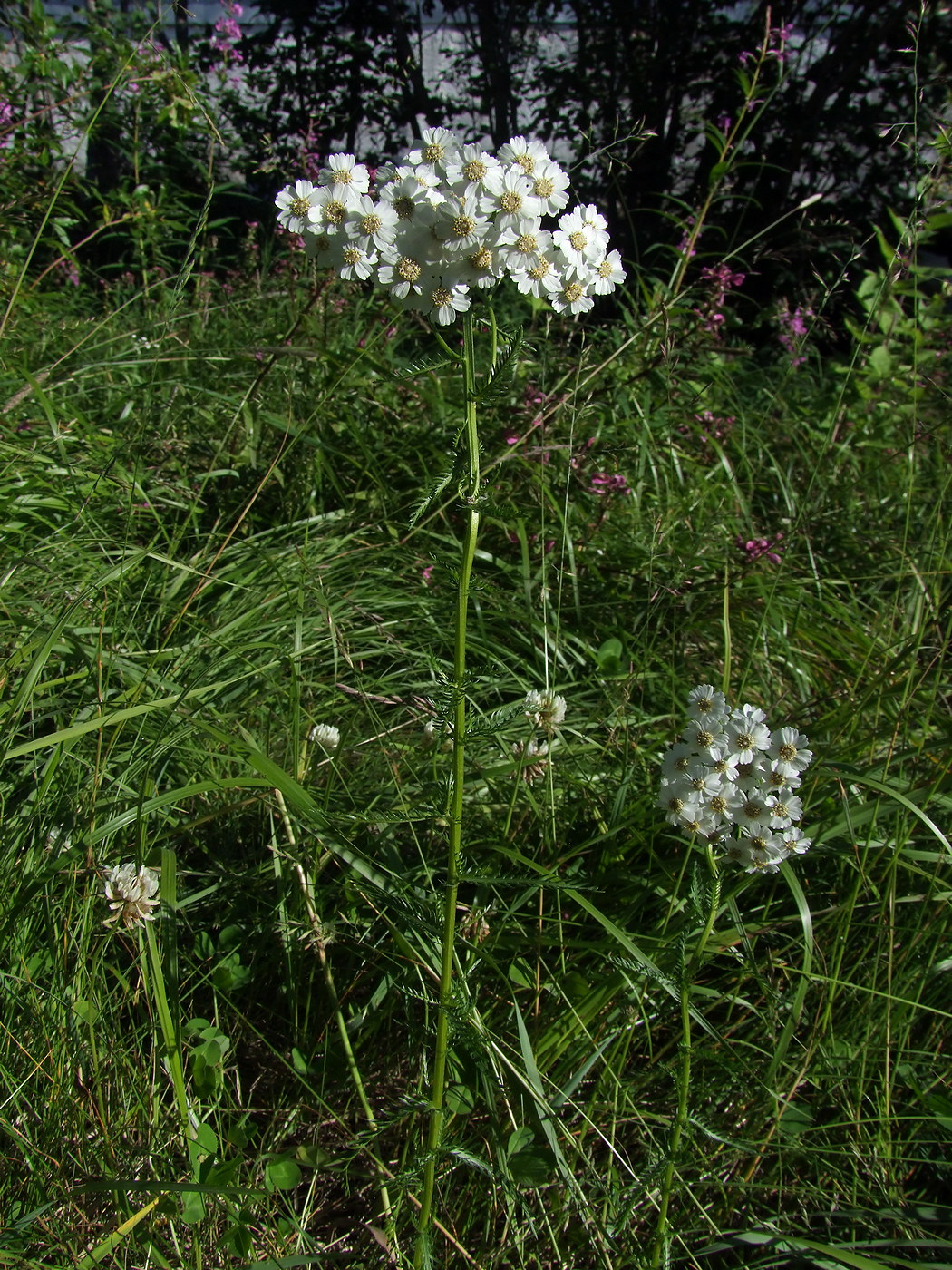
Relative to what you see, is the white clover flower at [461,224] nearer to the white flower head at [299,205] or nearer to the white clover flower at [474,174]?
the white clover flower at [474,174]

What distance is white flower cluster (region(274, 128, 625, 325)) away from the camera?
0.99 meters

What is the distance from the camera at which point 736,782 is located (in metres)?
1.14

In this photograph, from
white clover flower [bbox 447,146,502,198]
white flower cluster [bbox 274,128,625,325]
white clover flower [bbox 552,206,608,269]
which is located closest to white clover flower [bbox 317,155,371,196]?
white flower cluster [bbox 274,128,625,325]

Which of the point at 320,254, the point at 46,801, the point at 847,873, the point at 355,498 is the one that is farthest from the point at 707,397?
the point at 46,801

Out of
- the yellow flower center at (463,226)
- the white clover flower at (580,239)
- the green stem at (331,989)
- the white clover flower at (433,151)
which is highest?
the white clover flower at (433,151)

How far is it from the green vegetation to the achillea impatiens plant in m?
0.05

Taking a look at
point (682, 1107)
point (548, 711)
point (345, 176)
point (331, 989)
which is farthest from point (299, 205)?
point (682, 1107)

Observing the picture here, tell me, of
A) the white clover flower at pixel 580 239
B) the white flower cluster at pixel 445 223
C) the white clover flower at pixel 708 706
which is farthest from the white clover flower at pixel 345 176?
the white clover flower at pixel 708 706

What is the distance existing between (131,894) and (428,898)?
1.27ft

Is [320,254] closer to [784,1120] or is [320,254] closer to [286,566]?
[286,566]

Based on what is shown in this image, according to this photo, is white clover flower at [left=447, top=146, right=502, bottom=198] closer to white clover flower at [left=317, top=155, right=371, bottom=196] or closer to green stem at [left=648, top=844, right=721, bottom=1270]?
white clover flower at [left=317, top=155, right=371, bottom=196]

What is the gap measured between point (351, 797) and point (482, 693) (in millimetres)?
450

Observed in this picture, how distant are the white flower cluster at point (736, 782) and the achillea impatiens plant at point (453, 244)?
0.92 feet

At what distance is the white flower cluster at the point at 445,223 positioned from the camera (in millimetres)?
987
